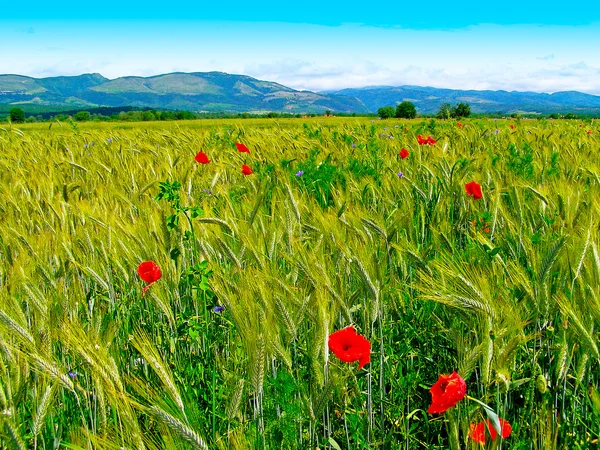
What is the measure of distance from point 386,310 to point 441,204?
0.93 meters

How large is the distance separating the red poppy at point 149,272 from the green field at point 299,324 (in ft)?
0.29

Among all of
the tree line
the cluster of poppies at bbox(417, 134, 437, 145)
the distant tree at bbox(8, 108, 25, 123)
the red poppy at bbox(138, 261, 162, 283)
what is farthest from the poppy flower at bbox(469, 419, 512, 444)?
the distant tree at bbox(8, 108, 25, 123)

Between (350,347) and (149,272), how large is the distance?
2.54 feet

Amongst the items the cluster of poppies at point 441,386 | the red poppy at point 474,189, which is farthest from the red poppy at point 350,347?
the red poppy at point 474,189

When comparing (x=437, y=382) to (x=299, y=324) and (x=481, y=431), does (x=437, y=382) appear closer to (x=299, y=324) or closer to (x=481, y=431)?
(x=481, y=431)

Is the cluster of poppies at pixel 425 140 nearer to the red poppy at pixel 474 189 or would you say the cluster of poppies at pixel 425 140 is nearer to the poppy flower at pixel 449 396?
the red poppy at pixel 474 189

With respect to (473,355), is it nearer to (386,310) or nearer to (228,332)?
(386,310)

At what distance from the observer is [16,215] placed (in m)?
2.87

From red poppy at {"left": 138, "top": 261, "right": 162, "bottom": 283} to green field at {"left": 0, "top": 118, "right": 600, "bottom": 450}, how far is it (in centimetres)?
9

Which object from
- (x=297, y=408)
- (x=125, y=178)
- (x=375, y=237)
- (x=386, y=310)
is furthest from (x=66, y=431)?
(x=125, y=178)

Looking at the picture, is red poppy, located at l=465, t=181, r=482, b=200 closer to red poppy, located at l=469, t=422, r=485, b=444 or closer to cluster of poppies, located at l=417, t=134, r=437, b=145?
red poppy, located at l=469, t=422, r=485, b=444

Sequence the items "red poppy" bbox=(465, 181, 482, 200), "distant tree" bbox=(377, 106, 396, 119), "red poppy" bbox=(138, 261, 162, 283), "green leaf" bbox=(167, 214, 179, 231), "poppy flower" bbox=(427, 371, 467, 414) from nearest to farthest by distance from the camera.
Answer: "poppy flower" bbox=(427, 371, 467, 414) → "red poppy" bbox=(138, 261, 162, 283) → "green leaf" bbox=(167, 214, 179, 231) → "red poppy" bbox=(465, 181, 482, 200) → "distant tree" bbox=(377, 106, 396, 119)

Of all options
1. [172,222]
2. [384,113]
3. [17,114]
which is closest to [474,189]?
[172,222]

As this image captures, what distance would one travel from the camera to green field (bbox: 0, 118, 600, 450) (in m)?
1.18
